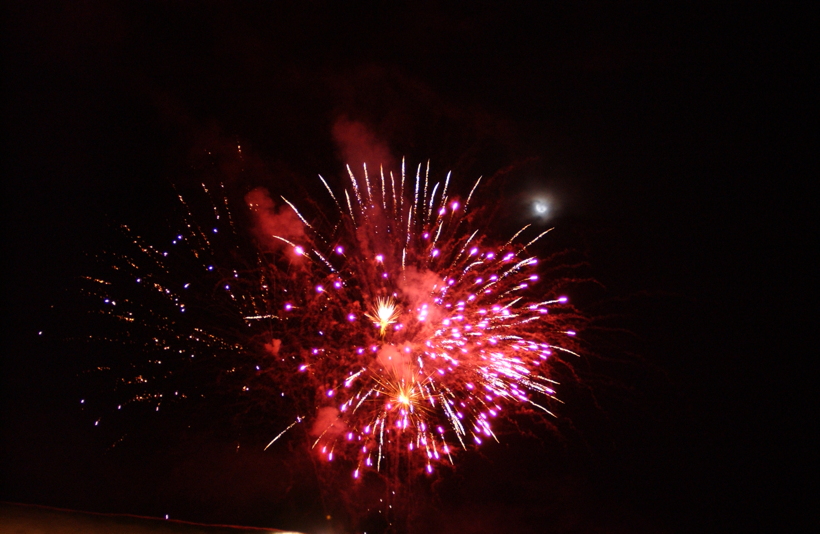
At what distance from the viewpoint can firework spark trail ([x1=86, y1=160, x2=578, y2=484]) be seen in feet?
19.9

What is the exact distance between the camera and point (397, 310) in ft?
20.0

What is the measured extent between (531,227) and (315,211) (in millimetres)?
3824

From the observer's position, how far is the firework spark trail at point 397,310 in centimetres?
607

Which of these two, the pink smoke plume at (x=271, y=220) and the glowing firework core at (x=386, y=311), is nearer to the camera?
the glowing firework core at (x=386, y=311)

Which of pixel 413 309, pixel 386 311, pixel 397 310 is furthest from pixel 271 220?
pixel 413 309

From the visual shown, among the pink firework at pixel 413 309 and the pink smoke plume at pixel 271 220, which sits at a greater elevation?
the pink smoke plume at pixel 271 220

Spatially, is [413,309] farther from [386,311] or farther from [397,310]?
[386,311]

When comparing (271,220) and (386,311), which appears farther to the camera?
(271,220)

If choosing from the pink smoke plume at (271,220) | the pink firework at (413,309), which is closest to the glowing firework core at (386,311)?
the pink firework at (413,309)

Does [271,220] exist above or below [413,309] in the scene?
above

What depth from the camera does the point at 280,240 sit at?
6332 millimetres

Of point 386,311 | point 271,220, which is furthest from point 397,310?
point 271,220

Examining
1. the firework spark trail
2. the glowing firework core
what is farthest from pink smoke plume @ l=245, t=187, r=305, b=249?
the glowing firework core

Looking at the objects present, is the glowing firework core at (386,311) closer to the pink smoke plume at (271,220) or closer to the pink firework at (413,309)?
the pink firework at (413,309)
